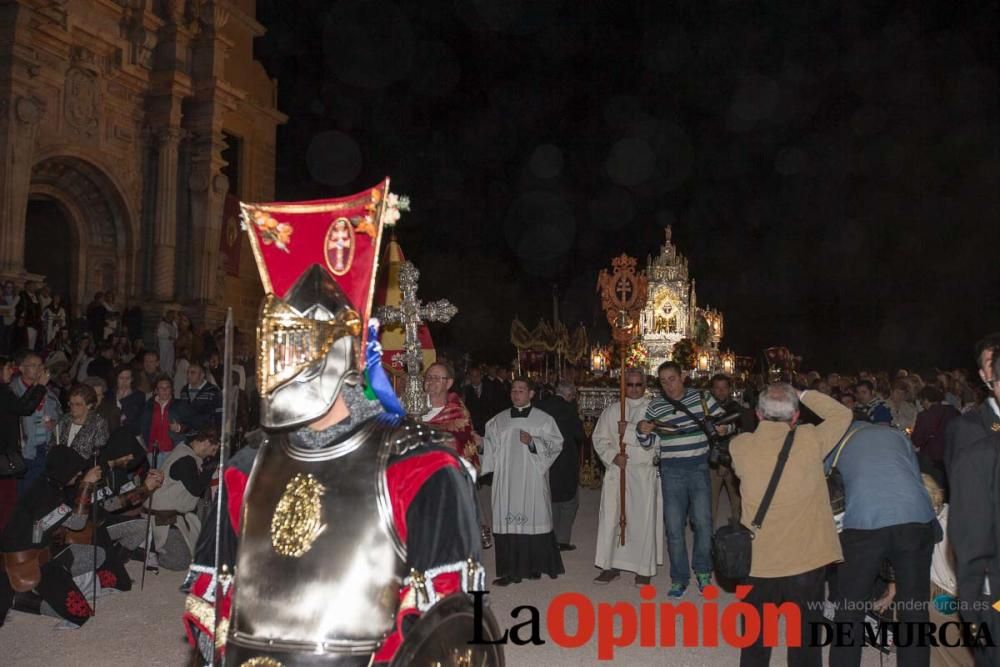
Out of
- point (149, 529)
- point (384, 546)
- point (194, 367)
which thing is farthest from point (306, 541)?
point (194, 367)

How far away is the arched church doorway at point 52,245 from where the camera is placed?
789 inches

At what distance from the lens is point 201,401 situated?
1042 centimetres

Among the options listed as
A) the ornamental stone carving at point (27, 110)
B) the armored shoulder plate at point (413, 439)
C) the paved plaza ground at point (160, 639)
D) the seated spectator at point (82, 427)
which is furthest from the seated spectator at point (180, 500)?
the ornamental stone carving at point (27, 110)

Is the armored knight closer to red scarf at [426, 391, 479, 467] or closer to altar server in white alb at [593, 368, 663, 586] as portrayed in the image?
red scarf at [426, 391, 479, 467]

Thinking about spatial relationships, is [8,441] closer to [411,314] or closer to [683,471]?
[411,314]

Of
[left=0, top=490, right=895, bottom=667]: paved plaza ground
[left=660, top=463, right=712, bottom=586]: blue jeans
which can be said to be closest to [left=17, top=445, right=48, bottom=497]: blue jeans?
[left=0, top=490, right=895, bottom=667]: paved plaza ground

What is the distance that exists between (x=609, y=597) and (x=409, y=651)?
553 cm

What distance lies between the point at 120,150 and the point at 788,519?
2018 cm

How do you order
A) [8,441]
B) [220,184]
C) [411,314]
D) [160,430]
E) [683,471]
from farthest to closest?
[220,184] < [160,430] < [683,471] < [8,441] < [411,314]

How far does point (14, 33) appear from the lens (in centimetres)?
1606

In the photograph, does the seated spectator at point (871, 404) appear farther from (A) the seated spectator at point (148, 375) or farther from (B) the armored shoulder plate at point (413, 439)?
(A) the seated spectator at point (148, 375)

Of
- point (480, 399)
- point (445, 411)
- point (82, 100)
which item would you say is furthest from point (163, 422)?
point (82, 100)

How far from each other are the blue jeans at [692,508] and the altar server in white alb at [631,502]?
364 mm

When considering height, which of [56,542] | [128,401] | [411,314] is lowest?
[56,542]
